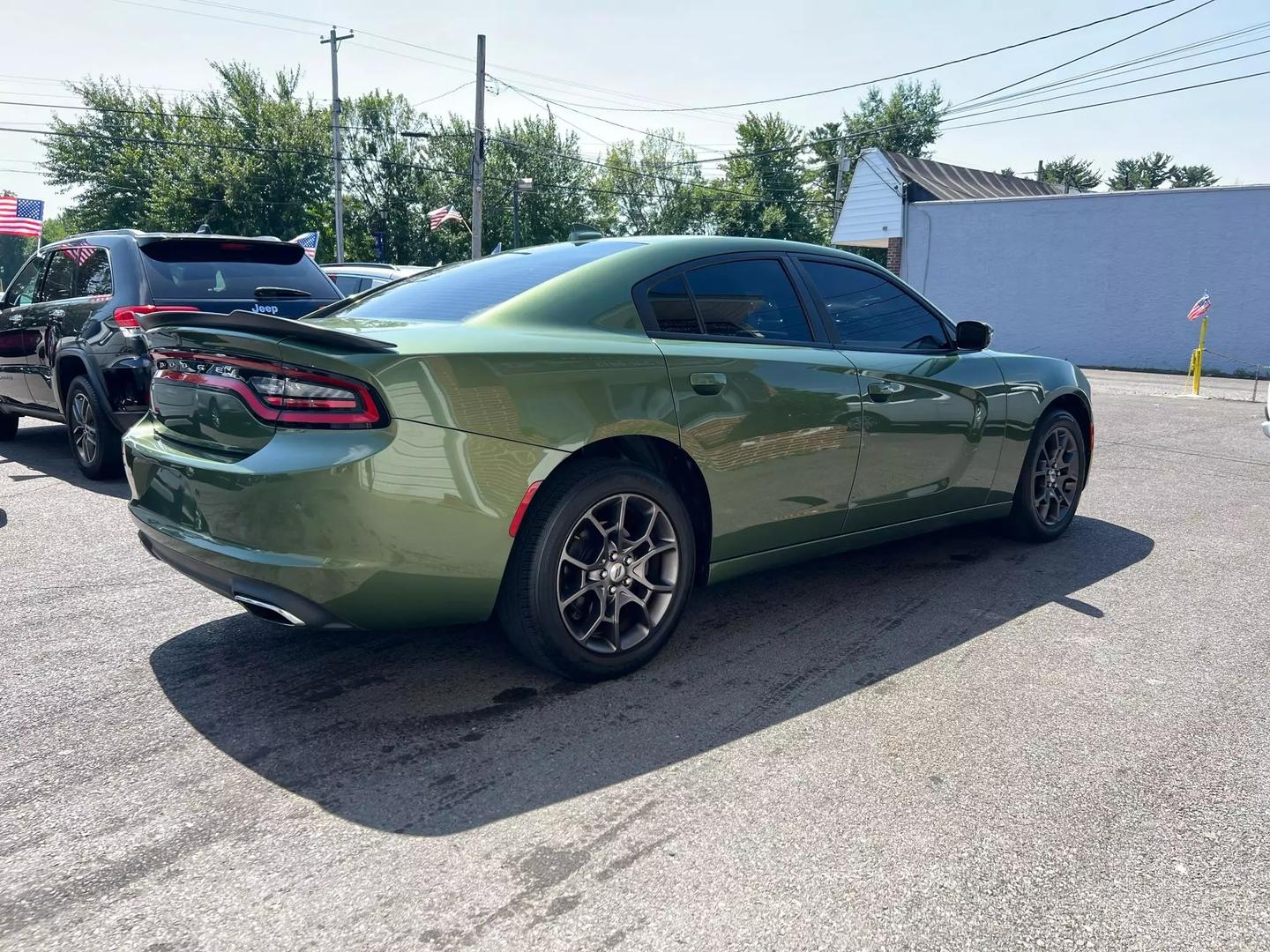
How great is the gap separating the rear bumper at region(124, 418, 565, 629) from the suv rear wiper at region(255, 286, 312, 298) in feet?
12.2

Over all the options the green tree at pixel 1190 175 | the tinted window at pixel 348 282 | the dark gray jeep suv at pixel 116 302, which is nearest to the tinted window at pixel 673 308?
the dark gray jeep suv at pixel 116 302

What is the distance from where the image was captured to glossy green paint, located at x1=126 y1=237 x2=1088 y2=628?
8.72 ft

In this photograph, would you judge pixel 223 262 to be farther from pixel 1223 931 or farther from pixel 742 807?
pixel 1223 931

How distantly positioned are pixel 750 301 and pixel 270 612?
6.94ft

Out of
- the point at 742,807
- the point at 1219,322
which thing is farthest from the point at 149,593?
the point at 1219,322

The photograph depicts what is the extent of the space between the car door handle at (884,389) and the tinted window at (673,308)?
91 cm

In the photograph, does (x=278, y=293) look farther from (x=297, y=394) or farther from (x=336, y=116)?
(x=336, y=116)

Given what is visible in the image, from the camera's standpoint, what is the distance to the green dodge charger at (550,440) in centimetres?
268

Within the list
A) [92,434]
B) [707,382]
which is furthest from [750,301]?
[92,434]

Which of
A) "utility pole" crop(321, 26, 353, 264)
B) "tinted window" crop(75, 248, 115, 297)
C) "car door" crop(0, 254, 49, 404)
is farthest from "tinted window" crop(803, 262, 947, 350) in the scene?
"utility pole" crop(321, 26, 353, 264)

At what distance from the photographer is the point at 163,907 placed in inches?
77.7

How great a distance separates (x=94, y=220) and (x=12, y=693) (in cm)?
5878

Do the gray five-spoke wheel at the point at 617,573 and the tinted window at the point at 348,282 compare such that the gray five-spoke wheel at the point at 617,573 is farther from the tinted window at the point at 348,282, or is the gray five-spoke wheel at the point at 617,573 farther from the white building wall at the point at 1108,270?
the white building wall at the point at 1108,270

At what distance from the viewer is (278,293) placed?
641 cm
